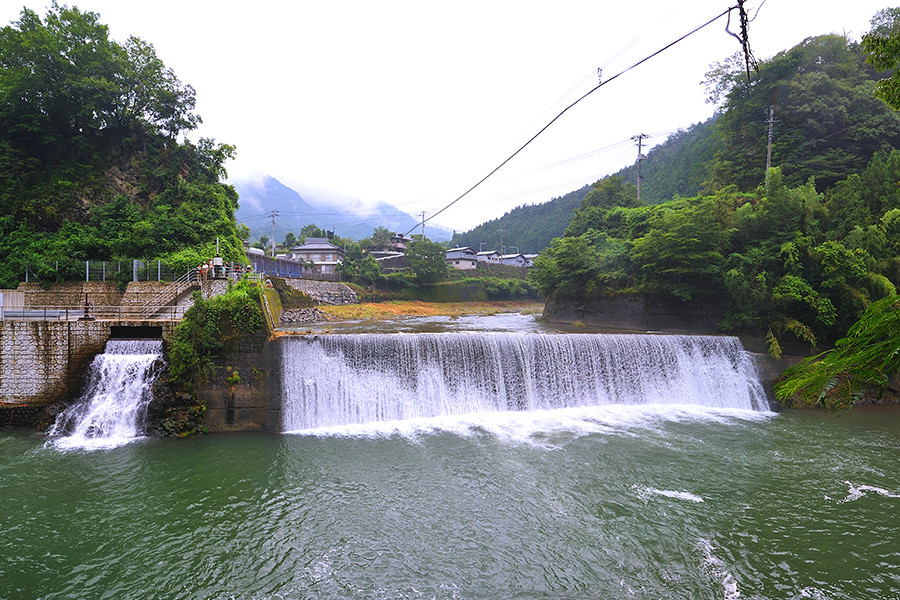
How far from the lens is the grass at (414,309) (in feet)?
96.3

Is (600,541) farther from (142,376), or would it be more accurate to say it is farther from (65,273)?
(65,273)

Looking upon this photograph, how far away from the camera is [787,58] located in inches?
994

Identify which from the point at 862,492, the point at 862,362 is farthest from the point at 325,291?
the point at 862,362

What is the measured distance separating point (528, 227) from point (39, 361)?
7870cm

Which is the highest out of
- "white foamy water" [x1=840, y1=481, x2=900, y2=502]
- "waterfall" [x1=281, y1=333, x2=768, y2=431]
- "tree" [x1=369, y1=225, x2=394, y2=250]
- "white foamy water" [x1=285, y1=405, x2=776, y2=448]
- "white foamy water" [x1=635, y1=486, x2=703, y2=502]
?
"tree" [x1=369, y1=225, x2=394, y2=250]

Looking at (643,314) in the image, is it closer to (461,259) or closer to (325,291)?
(325,291)

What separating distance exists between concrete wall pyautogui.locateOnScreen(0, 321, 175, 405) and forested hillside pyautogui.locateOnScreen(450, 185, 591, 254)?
68177 mm

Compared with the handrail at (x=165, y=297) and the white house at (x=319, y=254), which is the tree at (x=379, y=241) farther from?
the handrail at (x=165, y=297)

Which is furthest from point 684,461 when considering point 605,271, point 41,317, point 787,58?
point 787,58

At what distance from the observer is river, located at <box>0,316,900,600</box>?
5.94 metres

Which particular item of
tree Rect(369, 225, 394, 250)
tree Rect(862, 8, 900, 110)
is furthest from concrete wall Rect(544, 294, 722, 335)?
tree Rect(369, 225, 394, 250)

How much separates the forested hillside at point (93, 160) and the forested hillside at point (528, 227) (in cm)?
5954

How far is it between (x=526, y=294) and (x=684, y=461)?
37.4 metres

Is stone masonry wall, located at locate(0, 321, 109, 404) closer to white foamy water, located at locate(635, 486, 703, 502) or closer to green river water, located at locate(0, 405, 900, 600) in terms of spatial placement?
green river water, located at locate(0, 405, 900, 600)
